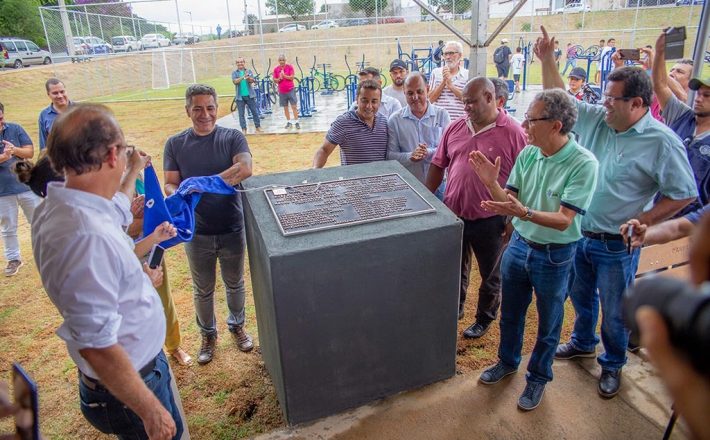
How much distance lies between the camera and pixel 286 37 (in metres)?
25.4

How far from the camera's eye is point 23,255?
18.5 ft

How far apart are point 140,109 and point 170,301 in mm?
15015

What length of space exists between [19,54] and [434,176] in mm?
29481

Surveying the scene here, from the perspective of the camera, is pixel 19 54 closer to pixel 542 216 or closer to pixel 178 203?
pixel 178 203

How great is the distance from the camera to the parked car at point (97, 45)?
62.1ft

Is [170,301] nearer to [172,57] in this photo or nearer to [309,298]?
[309,298]

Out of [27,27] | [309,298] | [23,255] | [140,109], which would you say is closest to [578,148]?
[309,298]

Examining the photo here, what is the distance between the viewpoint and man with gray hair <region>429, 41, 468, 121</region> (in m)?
5.72

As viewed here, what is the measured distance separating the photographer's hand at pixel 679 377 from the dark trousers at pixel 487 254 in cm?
271

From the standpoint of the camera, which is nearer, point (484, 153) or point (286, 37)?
point (484, 153)

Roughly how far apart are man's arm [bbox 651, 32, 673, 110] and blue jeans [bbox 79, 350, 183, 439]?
3740 mm

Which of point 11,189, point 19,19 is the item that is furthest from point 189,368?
point 19,19

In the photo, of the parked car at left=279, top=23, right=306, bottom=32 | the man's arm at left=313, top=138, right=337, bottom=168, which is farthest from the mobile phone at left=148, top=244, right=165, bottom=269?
the parked car at left=279, top=23, right=306, bottom=32

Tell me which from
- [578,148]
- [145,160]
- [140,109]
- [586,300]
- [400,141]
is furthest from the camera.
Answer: [140,109]
